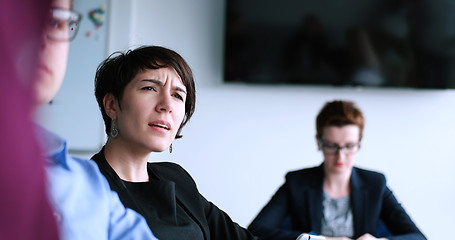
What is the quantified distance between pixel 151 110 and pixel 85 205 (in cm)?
84

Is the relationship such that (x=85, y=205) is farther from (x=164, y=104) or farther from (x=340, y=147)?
(x=340, y=147)

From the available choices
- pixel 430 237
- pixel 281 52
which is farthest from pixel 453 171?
pixel 281 52

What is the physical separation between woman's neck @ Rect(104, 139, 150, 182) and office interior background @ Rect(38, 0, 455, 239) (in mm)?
1898

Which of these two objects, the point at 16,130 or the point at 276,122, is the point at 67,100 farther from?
the point at 16,130

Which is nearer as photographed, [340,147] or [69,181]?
[69,181]

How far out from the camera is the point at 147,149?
1.44 m

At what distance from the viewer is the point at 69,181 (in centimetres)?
59

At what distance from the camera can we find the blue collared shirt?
1.83ft

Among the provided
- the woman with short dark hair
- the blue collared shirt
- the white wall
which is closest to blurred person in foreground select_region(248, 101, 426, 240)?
the woman with short dark hair

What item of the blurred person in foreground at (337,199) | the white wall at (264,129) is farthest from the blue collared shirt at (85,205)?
the white wall at (264,129)

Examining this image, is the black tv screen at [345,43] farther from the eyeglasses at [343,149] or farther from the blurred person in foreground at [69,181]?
the blurred person in foreground at [69,181]

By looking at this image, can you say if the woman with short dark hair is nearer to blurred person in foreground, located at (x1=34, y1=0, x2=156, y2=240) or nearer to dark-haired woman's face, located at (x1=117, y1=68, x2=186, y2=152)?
dark-haired woman's face, located at (x1=117, y1=68, x2=186, y2=152)

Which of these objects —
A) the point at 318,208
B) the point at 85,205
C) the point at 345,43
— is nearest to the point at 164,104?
the point at 85,205

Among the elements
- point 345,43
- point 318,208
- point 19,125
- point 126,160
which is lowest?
point 318,208
